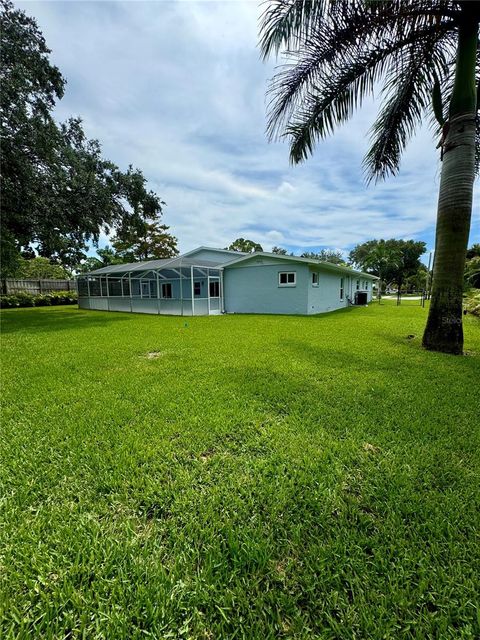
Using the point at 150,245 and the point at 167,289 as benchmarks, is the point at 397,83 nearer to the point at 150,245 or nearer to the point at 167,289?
the point at 167,289

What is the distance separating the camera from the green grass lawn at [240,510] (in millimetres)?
1318

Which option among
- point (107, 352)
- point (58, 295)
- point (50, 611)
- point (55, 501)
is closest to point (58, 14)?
point (107, 352)

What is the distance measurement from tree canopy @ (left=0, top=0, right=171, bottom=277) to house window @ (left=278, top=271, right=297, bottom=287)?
767 cm

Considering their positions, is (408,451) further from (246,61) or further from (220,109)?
(220,109)

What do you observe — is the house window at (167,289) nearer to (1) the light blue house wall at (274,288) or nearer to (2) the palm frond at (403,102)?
(1) the light blue house wall at (274,288)

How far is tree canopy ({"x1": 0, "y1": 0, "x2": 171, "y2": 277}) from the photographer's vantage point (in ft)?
31.7

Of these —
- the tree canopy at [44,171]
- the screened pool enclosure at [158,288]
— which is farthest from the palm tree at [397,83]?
the screened pool enclosure at [158,288]

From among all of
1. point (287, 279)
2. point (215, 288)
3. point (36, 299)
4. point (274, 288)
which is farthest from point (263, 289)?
point (36, 299)

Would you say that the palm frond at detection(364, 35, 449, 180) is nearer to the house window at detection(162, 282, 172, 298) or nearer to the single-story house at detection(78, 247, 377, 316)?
the single-story house at detection(78, 247, 377, 316)

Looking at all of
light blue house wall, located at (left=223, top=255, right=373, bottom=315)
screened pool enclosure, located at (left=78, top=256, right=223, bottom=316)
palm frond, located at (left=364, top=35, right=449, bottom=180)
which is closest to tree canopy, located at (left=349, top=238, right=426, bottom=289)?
light blue house wall, located at (left=223, top=255, right=373, bottom=315)

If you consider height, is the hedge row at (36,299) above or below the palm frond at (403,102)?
below

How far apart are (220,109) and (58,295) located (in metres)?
21.6

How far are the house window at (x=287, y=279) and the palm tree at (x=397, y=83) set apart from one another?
7624 millimetres

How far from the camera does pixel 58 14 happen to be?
6441mm
